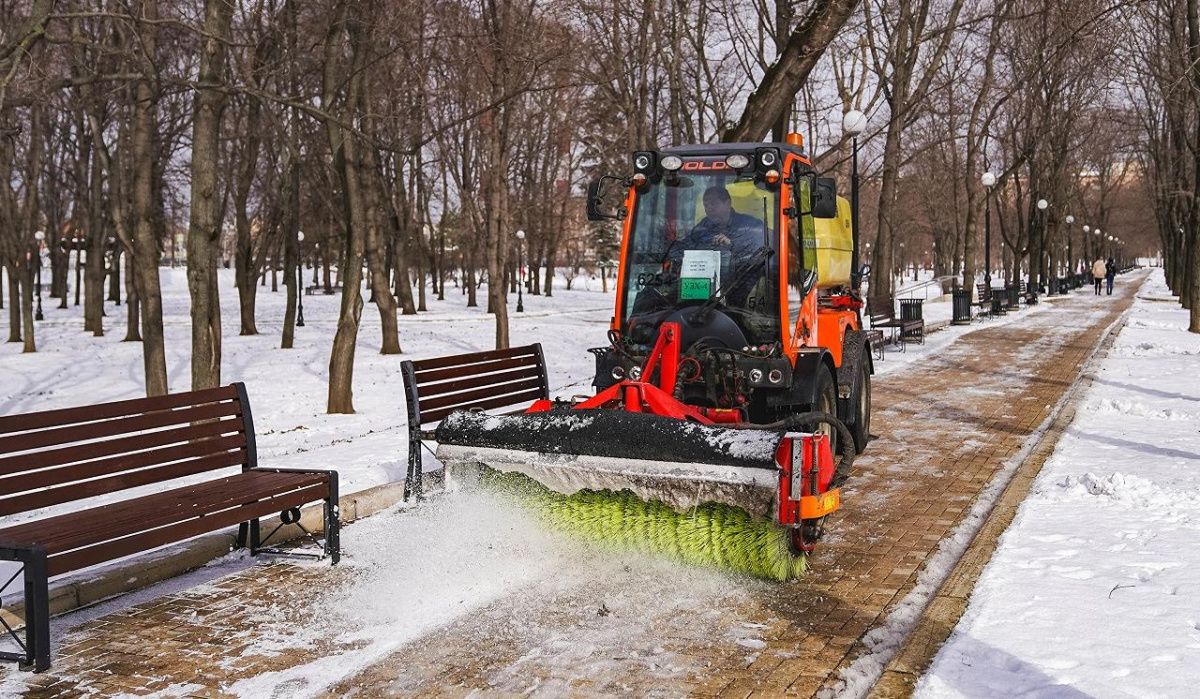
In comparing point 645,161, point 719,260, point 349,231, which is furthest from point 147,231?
point 719,260

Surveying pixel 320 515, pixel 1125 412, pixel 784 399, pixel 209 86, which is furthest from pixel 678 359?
pixel 1125 412

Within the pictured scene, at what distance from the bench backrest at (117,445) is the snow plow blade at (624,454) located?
4.51ft

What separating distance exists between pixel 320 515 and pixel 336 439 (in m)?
4.53

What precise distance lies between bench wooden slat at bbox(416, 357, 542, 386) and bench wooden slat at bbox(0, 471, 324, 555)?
63.4 inches

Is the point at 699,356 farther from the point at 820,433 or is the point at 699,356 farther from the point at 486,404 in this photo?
the point at 486,404

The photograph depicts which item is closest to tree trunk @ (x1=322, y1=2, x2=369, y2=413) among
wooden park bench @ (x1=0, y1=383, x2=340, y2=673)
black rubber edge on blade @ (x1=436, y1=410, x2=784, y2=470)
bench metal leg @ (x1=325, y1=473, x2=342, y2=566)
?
wooden park bench @ (x1=0, y1=383, x2=340, y2=673)

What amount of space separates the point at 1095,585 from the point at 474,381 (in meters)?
4.88

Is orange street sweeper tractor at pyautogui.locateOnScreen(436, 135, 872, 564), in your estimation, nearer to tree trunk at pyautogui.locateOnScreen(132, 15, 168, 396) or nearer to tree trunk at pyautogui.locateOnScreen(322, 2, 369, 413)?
tree trunk at pyautogui.locateOnScreen(322, 2, 369, 413)

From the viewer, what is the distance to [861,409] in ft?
31.4

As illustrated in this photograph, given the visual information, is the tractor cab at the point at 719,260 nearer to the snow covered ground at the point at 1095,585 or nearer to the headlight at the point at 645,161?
the headlight at the point at 645,161

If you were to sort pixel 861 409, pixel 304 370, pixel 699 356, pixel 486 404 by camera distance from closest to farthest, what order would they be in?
pixel 699 356 → pixel 486 404 → pixel 861 409 → pixel 304 370

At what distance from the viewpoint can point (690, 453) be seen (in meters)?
5.71

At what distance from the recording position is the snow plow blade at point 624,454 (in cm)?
563

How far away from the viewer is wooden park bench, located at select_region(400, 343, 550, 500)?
7.39m
